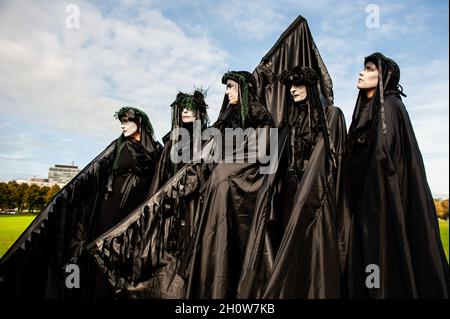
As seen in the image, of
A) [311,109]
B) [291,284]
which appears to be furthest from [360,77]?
[291,284]

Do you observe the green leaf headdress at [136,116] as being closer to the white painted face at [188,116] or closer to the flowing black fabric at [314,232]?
the white painted face at [188,116]

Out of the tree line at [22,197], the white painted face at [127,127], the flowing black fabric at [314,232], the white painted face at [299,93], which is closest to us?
the flowing black fabric at [314,232]

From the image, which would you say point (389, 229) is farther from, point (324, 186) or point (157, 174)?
point (157, 174)

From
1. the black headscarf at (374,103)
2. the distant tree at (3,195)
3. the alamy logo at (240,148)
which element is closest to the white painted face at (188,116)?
the alamy logo at (240,148)

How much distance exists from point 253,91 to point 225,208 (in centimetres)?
178

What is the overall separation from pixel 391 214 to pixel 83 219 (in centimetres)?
402

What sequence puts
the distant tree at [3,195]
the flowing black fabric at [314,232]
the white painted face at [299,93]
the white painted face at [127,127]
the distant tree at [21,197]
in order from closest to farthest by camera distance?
the flowing black fabric at [314,232]
the white painted face at [299,93]
the white painted face at [127,127]
the distant tree at [3,195]
the distant tree at [21,197]

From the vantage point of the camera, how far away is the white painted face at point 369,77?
14.2 ft

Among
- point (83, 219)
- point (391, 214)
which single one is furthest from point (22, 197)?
point (391, 214)

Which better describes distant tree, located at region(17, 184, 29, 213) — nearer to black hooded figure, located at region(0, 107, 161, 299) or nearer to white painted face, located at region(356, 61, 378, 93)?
black hooded figure, located at region(0, 107, 161, 299)

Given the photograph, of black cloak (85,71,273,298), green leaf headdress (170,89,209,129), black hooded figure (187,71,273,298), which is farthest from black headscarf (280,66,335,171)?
green leaf headdress (170,89,209,129)

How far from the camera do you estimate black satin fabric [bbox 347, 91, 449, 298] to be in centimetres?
347

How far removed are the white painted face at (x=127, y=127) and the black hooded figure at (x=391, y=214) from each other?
10.1 feet
